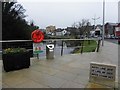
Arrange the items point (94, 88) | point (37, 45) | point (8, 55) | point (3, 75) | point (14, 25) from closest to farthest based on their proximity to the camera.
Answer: point (94, 88) → point (3, 75) → point (8, 55) → point (37, 45) → point (14, 25)

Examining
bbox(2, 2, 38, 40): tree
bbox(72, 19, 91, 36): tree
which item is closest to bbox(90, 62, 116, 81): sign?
bbox(2, 2, 38, 40): tree

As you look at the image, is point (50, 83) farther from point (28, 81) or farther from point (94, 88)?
point (94, 88)

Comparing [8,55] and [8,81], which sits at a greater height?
[8,55]

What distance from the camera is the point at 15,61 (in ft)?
20.5

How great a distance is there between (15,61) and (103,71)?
2914mm

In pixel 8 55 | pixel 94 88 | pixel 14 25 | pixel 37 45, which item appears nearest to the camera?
pixel 94 88

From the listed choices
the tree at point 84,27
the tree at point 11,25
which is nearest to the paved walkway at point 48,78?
the tree at point 11,25

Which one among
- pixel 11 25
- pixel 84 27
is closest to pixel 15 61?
pixel 11 25

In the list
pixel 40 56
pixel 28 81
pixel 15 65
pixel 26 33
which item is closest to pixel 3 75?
pixel 15 65

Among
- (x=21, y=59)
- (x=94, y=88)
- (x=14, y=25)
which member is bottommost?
(x=94, y=88)

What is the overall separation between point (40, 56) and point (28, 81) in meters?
3.86

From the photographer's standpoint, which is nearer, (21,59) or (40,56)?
(21,59)

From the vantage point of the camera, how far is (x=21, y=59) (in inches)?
252

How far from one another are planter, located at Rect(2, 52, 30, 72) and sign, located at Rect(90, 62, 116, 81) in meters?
2.51
